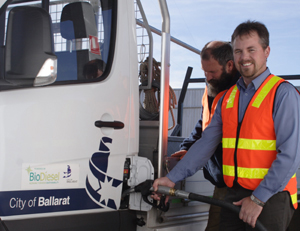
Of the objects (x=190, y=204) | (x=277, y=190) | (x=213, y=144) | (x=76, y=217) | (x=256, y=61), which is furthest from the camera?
(x=190, y=204)

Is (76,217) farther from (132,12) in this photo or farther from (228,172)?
(132,12)

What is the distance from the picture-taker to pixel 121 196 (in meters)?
2.41

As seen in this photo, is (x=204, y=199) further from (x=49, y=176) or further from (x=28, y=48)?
(x=28, y=48)

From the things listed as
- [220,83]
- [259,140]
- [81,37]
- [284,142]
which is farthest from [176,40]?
[284,142]

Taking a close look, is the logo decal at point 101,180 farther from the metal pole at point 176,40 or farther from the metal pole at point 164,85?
the metal pole at point 176,40

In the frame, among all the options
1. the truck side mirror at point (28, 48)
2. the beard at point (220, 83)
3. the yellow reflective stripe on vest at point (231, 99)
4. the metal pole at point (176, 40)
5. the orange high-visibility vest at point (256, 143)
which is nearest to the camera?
the truck side mirror at point (28, 48)

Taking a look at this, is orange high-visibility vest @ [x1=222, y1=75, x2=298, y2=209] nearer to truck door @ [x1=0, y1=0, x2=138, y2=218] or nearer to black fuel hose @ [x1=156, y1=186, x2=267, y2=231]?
black fuel hose @ [x1=156, y1=186, x2=267, y2=231]

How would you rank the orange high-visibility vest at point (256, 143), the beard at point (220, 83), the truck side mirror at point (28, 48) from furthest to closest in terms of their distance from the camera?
the beard at point (220, 83) < the orange high-visibility vest at point (256, 143) < the truck side mirror at point (28, 48)

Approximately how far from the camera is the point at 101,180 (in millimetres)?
2268

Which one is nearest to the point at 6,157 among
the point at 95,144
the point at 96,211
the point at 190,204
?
the point at 95,144

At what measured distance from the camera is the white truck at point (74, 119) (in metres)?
1.84

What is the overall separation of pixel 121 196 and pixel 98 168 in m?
0.30

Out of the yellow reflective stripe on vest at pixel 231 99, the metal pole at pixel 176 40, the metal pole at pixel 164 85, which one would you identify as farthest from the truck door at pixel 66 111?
the yellow reflective stripe on vest at pixel 231 99

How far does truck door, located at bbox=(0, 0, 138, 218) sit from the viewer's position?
1.83m
